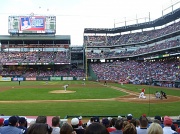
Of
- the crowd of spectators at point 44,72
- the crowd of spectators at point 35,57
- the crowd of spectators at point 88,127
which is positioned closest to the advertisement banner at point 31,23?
the crowd of spectators at point 35,57

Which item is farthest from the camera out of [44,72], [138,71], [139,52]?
[44,72]

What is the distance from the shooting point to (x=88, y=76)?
84.3m

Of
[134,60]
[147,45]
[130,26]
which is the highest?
[130,26]

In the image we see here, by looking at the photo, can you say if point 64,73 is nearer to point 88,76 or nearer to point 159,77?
point 88,76

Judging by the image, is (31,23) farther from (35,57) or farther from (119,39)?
(119,39)

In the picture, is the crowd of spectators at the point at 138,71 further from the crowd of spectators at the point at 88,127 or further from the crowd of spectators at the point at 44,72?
the crowd of spectators at the point at 88,127

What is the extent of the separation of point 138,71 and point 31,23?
44486mm

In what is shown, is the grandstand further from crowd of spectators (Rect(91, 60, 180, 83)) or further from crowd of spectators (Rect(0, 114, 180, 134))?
crowd of spectators (Rect(0, 114, 180, 134))

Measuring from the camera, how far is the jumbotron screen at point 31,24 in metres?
84.9

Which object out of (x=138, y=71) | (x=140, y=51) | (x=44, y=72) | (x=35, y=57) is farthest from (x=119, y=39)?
(x=35, y=57)

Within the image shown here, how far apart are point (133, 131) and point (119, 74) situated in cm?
6637

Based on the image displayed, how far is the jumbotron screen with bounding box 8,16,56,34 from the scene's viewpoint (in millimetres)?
84875

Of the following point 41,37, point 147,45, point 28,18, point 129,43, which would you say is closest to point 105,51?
point 129,43

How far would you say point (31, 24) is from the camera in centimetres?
8488
